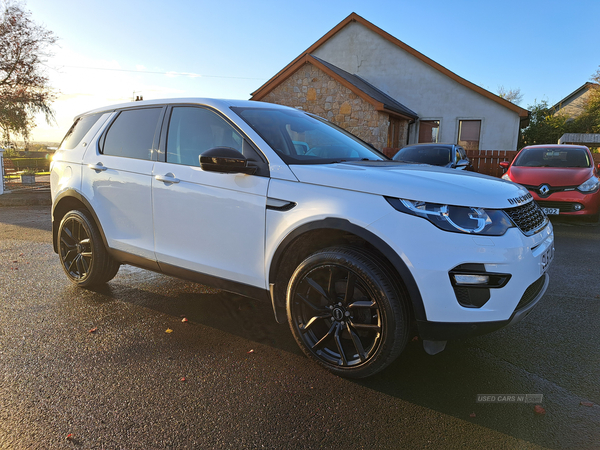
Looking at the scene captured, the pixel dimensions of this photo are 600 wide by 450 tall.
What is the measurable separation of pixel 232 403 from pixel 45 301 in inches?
108

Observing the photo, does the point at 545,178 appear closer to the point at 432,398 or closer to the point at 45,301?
the point at 432,398

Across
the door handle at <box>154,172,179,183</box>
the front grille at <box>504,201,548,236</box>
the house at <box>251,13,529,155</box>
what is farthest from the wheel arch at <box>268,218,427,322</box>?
the house at <box>251,13,529,155</box>

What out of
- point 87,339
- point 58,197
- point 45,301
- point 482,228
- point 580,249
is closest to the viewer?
point 482,228

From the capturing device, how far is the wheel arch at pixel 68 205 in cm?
432

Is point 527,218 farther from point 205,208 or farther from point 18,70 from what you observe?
point 18,70

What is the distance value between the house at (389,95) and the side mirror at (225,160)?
1479cm

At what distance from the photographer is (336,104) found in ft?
57.4

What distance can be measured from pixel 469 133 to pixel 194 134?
19.9m

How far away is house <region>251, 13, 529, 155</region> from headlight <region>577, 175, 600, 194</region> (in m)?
9.07

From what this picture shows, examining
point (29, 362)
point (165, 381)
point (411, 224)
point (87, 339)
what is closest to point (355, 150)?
point (411, 224)

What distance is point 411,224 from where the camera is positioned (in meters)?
2.54

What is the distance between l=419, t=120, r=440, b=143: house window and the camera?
2172 centimetres

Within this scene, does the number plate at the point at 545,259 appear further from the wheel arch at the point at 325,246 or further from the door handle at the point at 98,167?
the door handle at the point at 98,167

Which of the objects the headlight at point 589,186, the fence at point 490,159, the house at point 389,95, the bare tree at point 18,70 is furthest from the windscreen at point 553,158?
the bare tree at point 18,70
